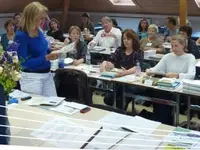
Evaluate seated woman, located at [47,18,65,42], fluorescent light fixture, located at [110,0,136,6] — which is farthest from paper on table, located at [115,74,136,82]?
fluorescent light fixture, located at [110,0,136,6]

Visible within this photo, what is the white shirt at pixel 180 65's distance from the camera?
3731 millimetres

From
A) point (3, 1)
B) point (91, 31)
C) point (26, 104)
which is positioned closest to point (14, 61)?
point (26, 104)

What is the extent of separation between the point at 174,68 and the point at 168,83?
20.9 inches

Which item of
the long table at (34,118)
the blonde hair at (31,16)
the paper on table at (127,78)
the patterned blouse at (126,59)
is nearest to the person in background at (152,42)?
the patterned blouse at (126,59)

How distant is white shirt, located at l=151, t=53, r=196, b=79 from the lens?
3731mm

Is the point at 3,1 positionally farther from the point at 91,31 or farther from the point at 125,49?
the point at 125,49

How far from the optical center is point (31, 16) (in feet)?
9.49

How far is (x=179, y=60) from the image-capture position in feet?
12.8

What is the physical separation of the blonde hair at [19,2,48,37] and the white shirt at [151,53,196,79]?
1.66m

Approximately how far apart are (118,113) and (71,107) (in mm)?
386

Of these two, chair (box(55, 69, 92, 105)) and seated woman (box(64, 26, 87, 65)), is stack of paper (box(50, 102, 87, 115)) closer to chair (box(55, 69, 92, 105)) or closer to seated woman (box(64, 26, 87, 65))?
chair (box(55, 69, 92, 105))

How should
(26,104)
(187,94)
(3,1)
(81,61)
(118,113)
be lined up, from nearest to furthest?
(118,113), (26,104), (187,94), (81,61), (3,1)

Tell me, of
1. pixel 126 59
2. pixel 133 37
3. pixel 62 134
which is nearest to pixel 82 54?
pixel 126 59

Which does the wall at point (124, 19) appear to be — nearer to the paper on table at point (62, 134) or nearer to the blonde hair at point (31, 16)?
the blonde hair at point (31, 16)
